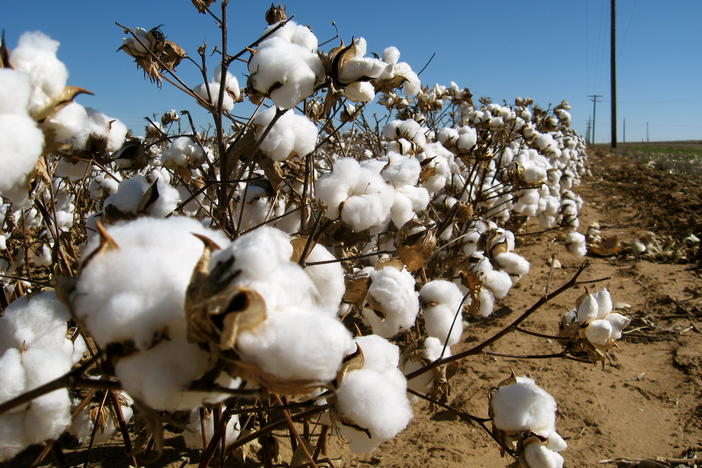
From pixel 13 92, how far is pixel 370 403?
74 cm

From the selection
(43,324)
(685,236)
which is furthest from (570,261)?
(43,324)

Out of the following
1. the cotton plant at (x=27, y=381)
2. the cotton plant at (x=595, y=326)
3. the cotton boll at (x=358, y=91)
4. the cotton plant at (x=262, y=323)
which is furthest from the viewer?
the cotton plant at (x=595, y=326)

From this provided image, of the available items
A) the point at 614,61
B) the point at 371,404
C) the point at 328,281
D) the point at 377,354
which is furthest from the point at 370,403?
the point at 614,61

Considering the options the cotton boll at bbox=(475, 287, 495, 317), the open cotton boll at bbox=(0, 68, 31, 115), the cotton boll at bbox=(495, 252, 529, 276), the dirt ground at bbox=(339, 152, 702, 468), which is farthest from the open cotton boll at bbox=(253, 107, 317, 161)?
the cotton boll at bbox=(495, 252, 529, 276)

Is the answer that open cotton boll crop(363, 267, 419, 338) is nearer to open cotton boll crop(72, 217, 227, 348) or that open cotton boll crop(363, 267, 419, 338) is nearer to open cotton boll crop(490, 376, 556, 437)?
open cotton boll crop(490, 376, 556, 437)

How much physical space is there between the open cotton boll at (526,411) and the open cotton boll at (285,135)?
921 mm

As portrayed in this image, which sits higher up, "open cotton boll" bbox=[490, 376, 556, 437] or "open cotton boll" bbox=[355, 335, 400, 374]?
"open cotton boll" bbox=[355, 335, 400, 374]

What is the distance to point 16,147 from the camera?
0.62m

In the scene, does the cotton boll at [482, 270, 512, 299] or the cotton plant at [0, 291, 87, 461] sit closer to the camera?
the cotton plant at [0, 291, 87, 461]

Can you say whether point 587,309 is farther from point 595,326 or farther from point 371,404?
point 371,404

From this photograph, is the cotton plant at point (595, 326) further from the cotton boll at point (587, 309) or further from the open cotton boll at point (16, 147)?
the open cotton boll at point (16, 147)

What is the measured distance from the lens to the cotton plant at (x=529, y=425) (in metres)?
1.28

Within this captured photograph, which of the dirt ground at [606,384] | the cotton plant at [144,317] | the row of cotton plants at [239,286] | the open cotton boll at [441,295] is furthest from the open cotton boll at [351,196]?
the dirt ground at [606,384]

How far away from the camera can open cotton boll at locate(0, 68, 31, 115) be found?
2.05 ft
